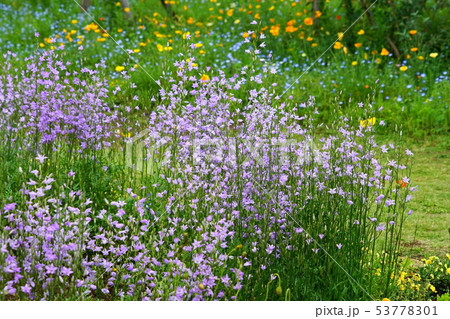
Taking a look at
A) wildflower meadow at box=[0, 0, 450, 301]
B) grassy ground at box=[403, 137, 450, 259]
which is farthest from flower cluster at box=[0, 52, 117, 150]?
grassy ground at box=[403, 137, 450, 259]

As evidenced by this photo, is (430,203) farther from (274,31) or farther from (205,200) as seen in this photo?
(274,31)

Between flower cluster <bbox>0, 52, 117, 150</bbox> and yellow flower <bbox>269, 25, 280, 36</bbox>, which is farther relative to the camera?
yellow flower <bbox>269, 25, 280, 36</bbox>

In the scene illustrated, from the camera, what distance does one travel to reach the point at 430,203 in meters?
5.34

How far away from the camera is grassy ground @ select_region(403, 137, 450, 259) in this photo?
446 cm

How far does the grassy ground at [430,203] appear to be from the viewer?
4.46m

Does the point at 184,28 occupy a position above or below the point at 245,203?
above

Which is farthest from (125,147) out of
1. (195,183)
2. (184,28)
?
(184,28)

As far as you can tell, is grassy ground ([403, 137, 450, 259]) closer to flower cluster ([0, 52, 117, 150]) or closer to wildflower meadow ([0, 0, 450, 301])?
wildflower meadow ([0, 0, 450, 301])

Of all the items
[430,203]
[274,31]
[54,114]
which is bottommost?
[430,203]

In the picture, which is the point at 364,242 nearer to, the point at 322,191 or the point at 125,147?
the point at 322,191

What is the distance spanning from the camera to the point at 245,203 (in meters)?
3.32

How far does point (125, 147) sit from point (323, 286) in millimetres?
1861

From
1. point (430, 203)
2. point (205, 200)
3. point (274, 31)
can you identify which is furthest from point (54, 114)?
point (274, 31)

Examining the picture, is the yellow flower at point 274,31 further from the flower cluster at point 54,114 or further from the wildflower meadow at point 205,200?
the flower cluster at point 54,114
